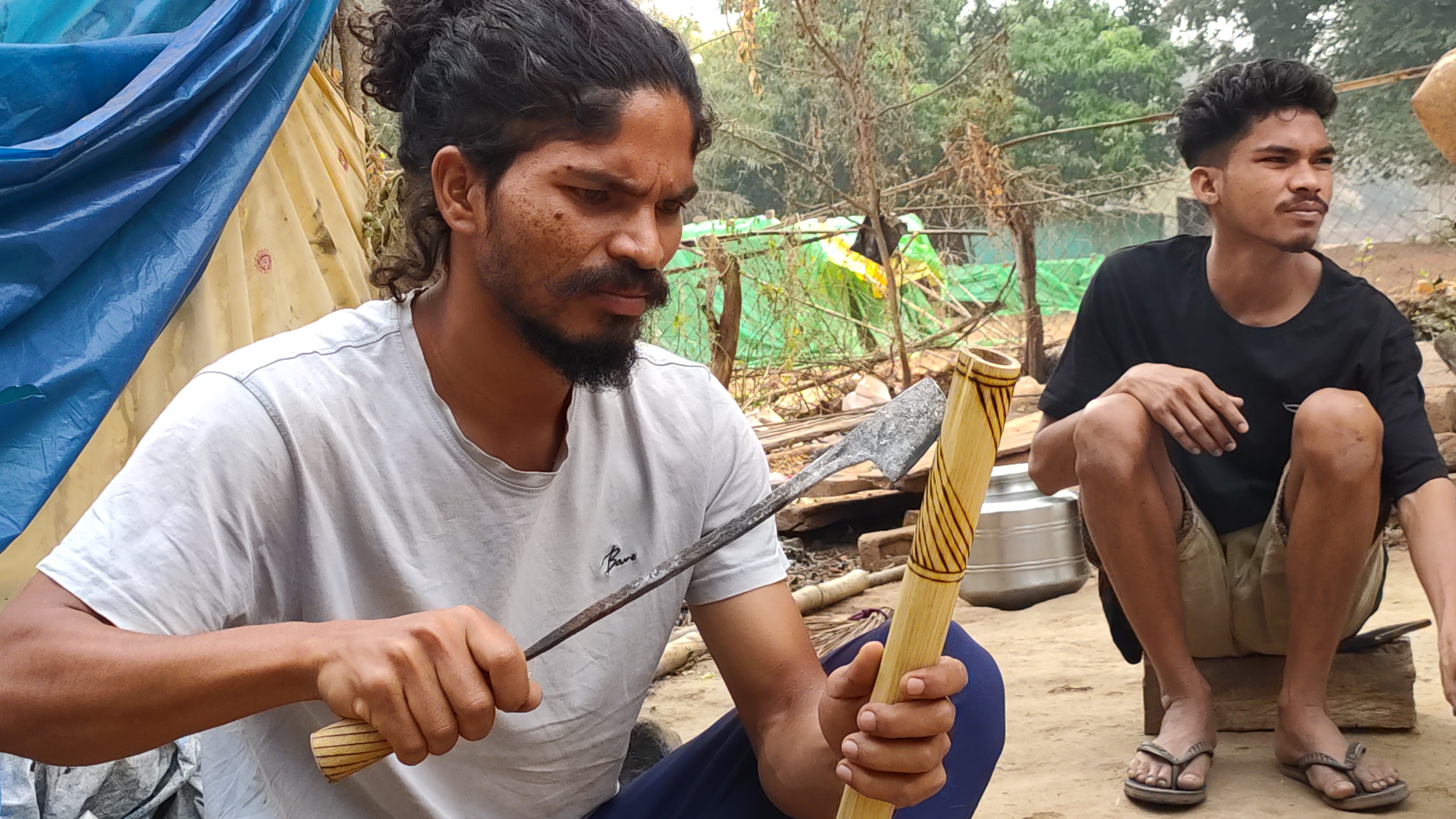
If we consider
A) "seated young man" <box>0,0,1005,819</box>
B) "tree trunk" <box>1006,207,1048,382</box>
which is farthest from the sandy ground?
"tree trunk" <box>1006,207,1048,382</box>

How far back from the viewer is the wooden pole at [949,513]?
1.31 meters

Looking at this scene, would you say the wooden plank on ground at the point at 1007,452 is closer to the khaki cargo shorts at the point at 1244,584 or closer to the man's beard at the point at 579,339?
the khaki cargo shorts at the point at 1244,584

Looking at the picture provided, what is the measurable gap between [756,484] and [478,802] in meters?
0.62

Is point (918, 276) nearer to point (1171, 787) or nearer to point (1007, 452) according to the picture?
point (1007, 452)

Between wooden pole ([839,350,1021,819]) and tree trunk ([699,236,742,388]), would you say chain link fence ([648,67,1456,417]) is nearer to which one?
tree trunk ([699,236,742,388])

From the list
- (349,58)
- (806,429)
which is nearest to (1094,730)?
(349,58)

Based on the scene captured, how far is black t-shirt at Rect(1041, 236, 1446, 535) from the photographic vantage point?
271cm

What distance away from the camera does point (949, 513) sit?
53.5 inches

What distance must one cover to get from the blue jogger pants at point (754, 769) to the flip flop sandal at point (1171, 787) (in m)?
0.92

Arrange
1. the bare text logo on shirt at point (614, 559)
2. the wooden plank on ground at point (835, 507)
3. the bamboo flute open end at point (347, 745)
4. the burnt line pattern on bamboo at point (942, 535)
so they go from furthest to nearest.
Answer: the wooden plank on ground at point (835, 507), the bare text logo on shirt at point (614, 559), the burnt line pattern on bamboo at point (942, 535), the bamboo flute open end at point (347, 745)

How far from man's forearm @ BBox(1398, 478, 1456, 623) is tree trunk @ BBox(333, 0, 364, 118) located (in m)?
2.95

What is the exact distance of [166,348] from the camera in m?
3.08

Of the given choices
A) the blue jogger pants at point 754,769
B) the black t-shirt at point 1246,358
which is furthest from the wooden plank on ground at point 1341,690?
the blue jogger pants at point 754,769

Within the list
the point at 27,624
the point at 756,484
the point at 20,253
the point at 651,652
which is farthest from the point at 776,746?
the point at 20,253
